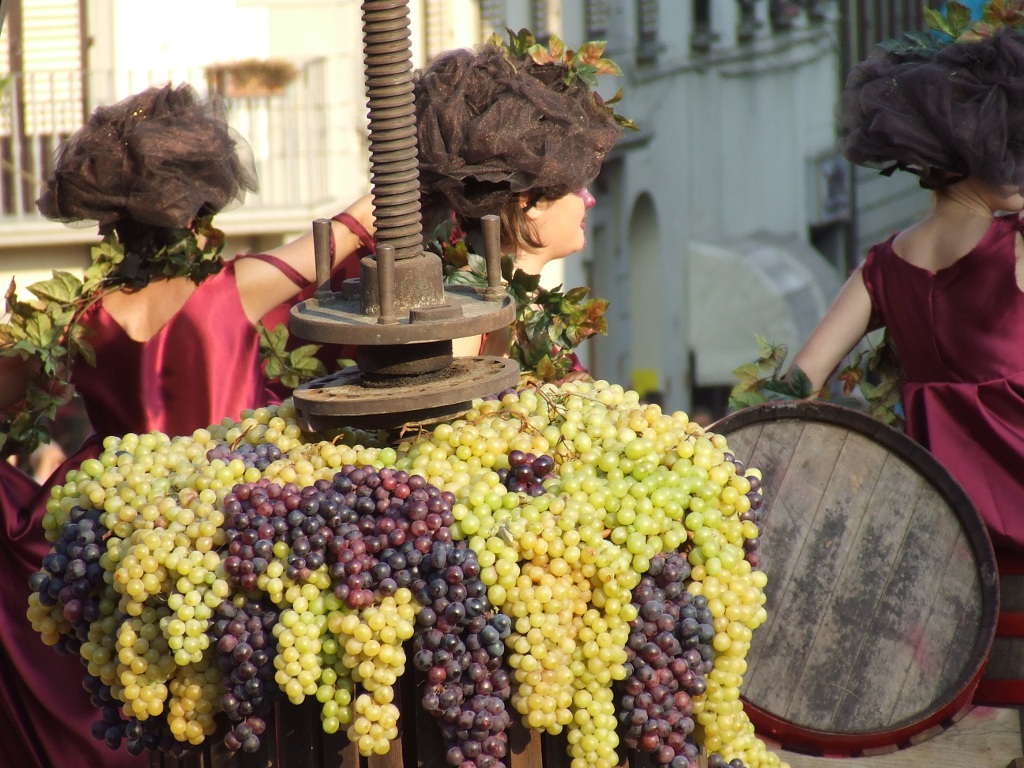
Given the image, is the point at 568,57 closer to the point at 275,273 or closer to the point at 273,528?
the point at 275,273

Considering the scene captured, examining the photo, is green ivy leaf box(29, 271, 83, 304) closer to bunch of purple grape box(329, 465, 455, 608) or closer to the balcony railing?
bunch of purple grape box(329, 465, 455, 608)

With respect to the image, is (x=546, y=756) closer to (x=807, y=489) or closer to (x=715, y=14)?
(x=807, y=489)

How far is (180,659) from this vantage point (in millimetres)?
2012

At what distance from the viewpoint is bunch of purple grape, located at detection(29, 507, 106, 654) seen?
83.5 inches

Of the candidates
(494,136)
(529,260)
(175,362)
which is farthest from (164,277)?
(494,136)

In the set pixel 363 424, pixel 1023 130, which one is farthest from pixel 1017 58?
pixel 363 424

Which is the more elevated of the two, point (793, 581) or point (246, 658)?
point (246, 658)

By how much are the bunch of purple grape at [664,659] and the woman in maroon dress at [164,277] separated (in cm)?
166

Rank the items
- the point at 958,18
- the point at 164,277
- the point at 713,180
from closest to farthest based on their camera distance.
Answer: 1. the point at 958,18
2. the point at 164,277
3. the point at 713,180

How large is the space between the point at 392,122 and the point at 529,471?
56 cm

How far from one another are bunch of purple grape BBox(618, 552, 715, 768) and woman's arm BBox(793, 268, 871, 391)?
1.47 meters

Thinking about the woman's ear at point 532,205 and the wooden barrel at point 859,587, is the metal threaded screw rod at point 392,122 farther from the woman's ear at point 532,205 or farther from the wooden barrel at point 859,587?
the wooden barrel at point 859,587

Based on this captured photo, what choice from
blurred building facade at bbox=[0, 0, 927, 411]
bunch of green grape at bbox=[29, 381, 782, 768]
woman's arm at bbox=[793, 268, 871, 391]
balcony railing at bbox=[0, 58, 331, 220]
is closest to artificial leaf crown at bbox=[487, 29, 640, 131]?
woman's arm at bbox=[793, 268, 871, 391]

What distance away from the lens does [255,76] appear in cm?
1207
